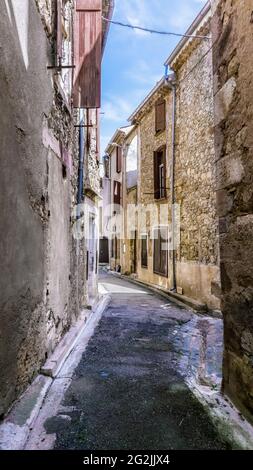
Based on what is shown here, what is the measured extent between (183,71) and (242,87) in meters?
8.55

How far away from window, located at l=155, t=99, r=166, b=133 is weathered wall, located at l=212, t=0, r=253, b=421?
9.18 metres

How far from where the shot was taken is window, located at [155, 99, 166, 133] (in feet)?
39.8

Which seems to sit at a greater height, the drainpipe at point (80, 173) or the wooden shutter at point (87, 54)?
the wooden shutter at point (87, 54)

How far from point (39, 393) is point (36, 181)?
77.6 inches

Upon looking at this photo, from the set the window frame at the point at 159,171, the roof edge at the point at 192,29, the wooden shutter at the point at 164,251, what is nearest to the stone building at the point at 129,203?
the window frame at the point at 159,171

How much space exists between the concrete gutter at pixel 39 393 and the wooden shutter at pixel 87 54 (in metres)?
3.67

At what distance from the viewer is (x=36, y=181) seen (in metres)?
3.36

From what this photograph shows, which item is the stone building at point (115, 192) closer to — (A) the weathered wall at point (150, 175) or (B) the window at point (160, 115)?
(A) the weathered wall at point (150, 175)

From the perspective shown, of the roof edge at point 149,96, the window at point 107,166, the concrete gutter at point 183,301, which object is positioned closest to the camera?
the concrete gutter at point 183,301

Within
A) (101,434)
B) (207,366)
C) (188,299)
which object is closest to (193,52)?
(188,299)

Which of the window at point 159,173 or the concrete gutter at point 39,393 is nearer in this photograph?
the concrete gutter at point 39,393

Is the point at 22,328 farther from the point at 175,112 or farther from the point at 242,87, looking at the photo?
the point at 175,112

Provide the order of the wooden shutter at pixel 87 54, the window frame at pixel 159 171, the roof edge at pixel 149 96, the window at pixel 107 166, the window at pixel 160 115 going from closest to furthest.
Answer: the wooden shutter at pixel 87 54 → the roof edge at pixel 149 96 → the window at pixel 160 115 → the window frame at pixel 159 171 → the window at pixel 107 166

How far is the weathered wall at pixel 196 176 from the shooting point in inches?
324
